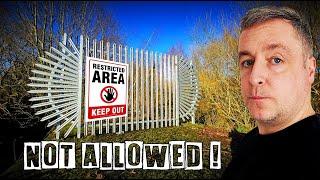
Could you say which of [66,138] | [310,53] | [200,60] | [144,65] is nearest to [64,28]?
[144,65]

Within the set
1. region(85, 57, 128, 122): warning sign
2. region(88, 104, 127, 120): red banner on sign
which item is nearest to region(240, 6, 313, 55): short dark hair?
region(85, 57, 128, 122): warning sign

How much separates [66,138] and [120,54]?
0.94 m

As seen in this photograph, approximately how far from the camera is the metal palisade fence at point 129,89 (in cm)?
255

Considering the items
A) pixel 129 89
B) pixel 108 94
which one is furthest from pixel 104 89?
pixel 129 89

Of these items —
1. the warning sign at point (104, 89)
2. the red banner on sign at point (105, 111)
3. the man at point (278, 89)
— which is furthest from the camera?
the red banner on sign at point (105, 111)

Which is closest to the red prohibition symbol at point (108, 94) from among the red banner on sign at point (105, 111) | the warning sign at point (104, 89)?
the warning sign at point (104, 89)

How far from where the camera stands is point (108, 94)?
98.3 inches

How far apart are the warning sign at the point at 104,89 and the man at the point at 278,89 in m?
1.78

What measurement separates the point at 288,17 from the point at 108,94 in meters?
1.93

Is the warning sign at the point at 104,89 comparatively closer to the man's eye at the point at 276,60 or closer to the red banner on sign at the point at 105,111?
the red banner on sign at the point at 105,111

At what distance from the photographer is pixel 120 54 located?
3014 mm

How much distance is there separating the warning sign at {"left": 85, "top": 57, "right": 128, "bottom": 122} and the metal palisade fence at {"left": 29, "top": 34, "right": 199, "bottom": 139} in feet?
0.46

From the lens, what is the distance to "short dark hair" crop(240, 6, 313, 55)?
27.4 inches

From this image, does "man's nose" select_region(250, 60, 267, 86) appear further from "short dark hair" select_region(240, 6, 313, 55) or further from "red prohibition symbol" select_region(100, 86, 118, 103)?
"red prohibition symbol" select_region(100, 86, 118, 103)
